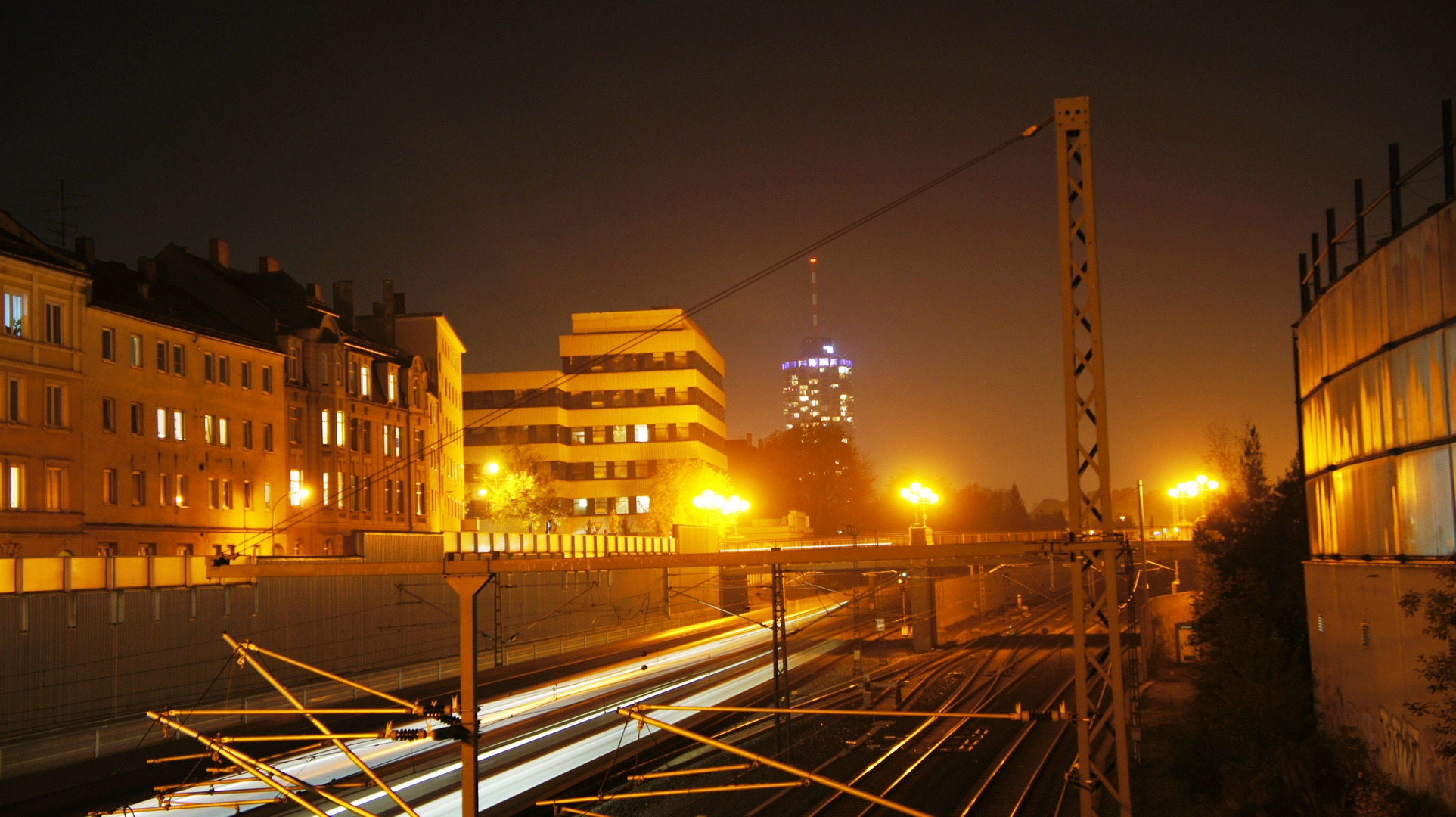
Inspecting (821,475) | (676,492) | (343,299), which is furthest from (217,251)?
(821,475)

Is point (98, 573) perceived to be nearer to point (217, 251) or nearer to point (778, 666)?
point (778, 666)

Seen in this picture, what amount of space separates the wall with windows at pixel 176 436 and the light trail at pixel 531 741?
16817 millimetres

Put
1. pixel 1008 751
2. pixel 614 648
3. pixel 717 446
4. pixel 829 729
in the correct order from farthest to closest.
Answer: pixel 717 446, pixel 614 648, pixel 829 729, pixel 1008 751

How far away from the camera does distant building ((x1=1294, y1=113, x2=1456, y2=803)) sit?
67.1 feet

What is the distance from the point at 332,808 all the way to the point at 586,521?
76638mm

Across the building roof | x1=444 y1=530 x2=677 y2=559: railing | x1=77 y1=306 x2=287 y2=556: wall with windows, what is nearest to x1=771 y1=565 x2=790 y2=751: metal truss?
x1=444 y1=530 x2=677 y2=559: railing

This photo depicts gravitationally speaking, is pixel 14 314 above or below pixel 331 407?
above

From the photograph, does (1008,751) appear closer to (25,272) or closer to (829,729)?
(829,729)

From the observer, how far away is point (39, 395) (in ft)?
131

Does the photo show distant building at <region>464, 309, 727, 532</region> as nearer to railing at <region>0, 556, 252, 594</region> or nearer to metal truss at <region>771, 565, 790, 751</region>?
metal truss at <region>771, 565, 790, 751</region>

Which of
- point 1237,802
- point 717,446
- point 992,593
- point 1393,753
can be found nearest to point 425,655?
point 1237,802

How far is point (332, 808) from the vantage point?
23.5 meters

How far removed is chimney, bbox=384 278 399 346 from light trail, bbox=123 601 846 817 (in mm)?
28648

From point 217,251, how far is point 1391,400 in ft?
174
